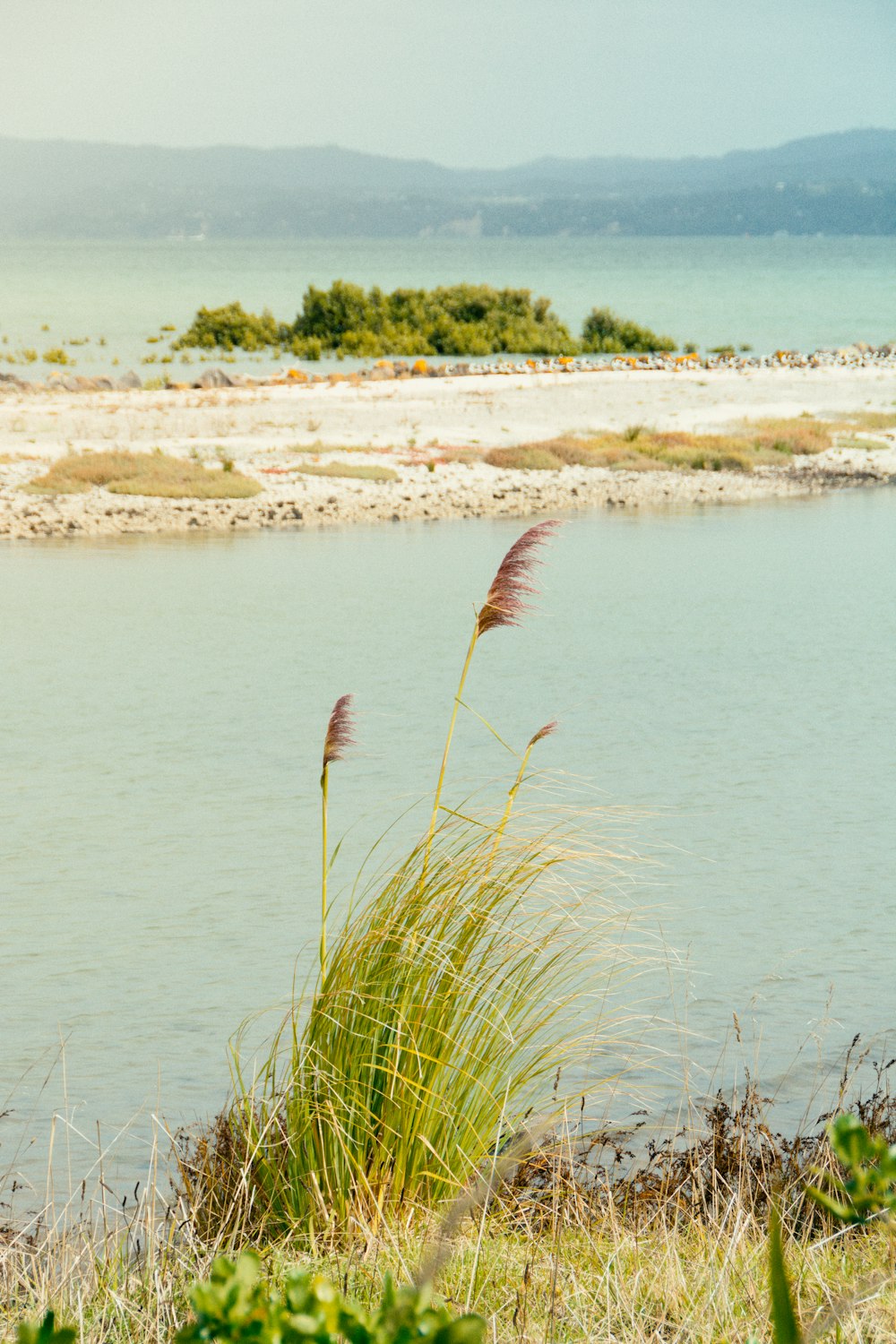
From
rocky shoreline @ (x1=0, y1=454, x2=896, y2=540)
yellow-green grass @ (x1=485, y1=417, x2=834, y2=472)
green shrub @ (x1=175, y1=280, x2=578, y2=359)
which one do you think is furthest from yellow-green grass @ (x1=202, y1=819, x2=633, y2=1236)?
green shrub @ (x1=175, y1=280, x2=578, y2=359)

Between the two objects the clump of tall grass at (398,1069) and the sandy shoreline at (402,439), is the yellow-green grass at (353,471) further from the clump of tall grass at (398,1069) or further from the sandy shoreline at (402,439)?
the clump of tall grass at (398,1069)

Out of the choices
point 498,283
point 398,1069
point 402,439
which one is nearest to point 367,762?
point 398,1069

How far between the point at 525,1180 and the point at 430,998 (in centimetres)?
66

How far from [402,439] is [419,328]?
2760 cm

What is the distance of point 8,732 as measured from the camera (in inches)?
356

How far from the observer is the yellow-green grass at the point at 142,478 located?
1850 cm

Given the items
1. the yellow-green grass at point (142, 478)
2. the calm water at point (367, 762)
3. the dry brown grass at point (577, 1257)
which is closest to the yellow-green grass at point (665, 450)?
the yellow-green grass at point (142, 478)

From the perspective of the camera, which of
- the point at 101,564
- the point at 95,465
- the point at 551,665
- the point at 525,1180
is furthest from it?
the point at 95,465

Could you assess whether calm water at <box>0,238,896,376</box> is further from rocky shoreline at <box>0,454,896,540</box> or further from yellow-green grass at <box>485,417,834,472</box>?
rocky shoreline at <box>0,454,896,540</box>

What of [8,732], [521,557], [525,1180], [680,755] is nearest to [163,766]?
[8,732]

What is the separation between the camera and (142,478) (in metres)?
19.0

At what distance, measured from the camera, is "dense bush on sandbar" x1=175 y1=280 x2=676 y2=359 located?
4844cm

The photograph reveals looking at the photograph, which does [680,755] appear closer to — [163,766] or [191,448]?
[163,766]

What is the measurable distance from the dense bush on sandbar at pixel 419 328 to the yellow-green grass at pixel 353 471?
27.4 m
